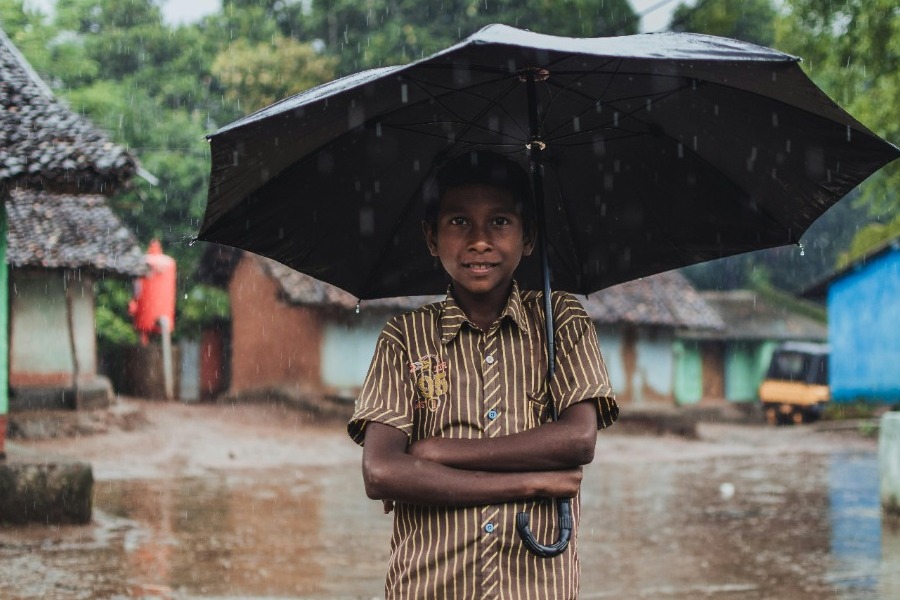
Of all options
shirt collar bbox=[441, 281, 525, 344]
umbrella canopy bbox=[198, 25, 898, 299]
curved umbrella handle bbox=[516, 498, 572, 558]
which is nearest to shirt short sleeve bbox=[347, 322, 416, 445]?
shirt collar bbox=[441, 281, 525, 344]

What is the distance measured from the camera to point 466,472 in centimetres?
251

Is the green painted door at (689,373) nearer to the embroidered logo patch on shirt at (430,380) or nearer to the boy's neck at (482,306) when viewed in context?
the boy's neck at (482,306)

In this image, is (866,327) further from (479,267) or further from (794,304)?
(479,267)

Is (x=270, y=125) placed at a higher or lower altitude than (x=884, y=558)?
higher

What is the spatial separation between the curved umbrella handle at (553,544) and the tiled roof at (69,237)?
18627 millimetres

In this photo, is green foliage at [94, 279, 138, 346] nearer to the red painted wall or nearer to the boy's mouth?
the red painted wall

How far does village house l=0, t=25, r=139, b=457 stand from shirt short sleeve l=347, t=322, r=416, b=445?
24.3ft

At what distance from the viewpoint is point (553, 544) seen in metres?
2.55

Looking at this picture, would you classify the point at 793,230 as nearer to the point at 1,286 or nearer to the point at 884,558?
the point at 884,558

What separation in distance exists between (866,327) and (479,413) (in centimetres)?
2904

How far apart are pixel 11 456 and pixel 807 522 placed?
7.78m

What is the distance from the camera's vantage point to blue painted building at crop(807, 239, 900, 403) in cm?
2816

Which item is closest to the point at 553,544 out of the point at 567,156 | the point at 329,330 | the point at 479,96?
the point at 479,96

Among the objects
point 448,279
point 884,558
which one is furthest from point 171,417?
point 448,279
